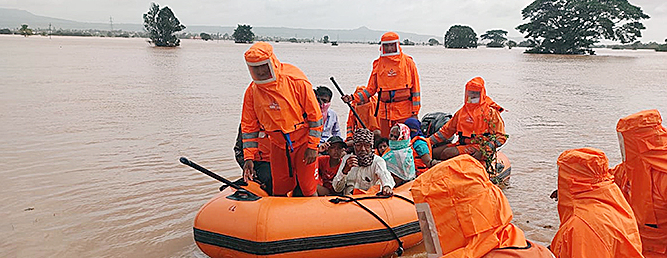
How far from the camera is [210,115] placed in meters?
10.6

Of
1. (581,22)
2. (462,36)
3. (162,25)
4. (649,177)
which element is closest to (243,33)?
(162,25)

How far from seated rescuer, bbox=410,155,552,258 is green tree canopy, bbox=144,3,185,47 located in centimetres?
4834

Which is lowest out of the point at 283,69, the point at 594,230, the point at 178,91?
the point at 178,91

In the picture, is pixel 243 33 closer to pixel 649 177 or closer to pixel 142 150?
pixel 142 150

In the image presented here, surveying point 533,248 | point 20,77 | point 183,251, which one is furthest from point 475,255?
point 20,77

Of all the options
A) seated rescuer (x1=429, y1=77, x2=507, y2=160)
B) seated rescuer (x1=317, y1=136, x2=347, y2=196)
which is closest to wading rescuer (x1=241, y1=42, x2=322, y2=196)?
seated rescuer (x1=317, y1=136, x2=347, y2=196)

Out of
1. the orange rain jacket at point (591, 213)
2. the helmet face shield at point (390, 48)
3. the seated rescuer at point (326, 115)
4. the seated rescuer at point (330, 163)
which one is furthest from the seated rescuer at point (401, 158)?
the orange rain jacket at point (591, 213)

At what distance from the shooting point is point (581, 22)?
4059 cm

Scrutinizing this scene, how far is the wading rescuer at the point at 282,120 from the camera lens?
3.92 m

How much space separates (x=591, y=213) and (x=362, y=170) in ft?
7.02

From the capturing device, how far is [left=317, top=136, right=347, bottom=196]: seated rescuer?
463 cm

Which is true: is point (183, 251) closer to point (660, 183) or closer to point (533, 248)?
point (533, 248)

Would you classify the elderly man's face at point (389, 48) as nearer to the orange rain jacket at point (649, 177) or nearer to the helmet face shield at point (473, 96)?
the helmet face shield at point (473, 96)

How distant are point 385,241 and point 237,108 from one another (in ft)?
28.1
